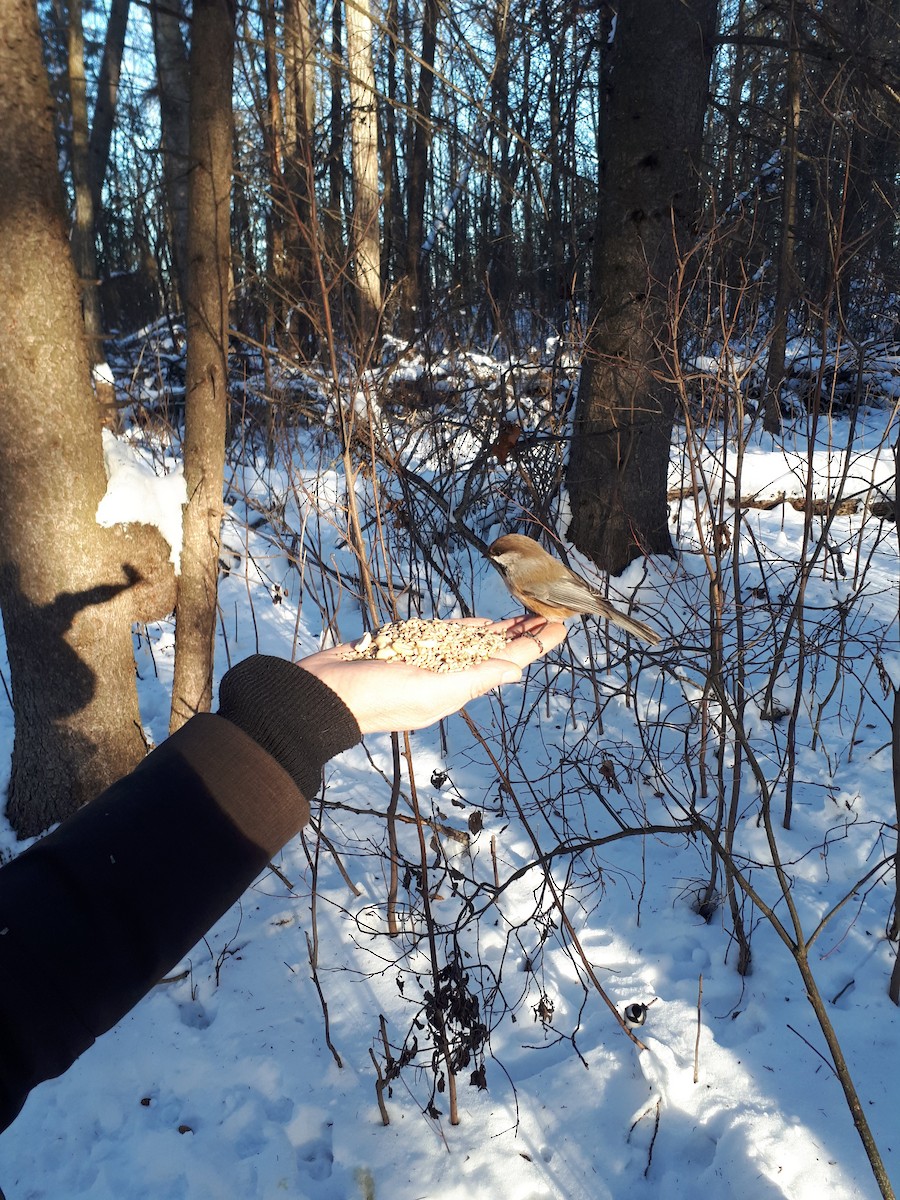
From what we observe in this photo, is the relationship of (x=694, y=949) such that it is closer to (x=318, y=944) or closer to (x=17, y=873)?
(x=318, y=944)

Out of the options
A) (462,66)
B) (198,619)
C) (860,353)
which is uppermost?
(462,66)

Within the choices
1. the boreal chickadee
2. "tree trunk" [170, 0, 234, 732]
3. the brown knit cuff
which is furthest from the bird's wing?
"tree trunk" [170, 0, 234, 732]

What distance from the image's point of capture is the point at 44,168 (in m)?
3.00

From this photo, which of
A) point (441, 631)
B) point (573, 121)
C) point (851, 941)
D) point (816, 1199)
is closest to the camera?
point (816, 1199)

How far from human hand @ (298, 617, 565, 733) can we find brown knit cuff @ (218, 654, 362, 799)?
13 cm

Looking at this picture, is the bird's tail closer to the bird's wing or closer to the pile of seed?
the bird's wing

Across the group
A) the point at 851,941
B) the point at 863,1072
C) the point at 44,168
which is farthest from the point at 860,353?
the point at 44,168

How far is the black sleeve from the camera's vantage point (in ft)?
3.67

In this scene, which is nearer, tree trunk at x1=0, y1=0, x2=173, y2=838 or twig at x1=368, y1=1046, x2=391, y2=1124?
twig at x1=368, y1=1046, x2=391, y2=1124

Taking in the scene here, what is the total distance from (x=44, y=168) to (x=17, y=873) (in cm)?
290

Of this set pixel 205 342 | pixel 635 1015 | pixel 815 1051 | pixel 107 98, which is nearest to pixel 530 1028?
pixel 635 1015

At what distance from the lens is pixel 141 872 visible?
123 cm

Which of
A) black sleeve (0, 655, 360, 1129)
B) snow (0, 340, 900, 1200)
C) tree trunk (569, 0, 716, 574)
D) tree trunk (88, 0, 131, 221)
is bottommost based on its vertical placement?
snow (0, 340, 900, 1200)

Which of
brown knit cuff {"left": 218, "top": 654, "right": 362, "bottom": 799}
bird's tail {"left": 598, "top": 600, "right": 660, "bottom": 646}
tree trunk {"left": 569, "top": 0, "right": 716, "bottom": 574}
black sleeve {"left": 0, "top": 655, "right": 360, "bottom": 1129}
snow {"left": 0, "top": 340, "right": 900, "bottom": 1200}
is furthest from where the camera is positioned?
tree trunk {"left": 569, "top": 0, "right": 716, "bottom": 574}
